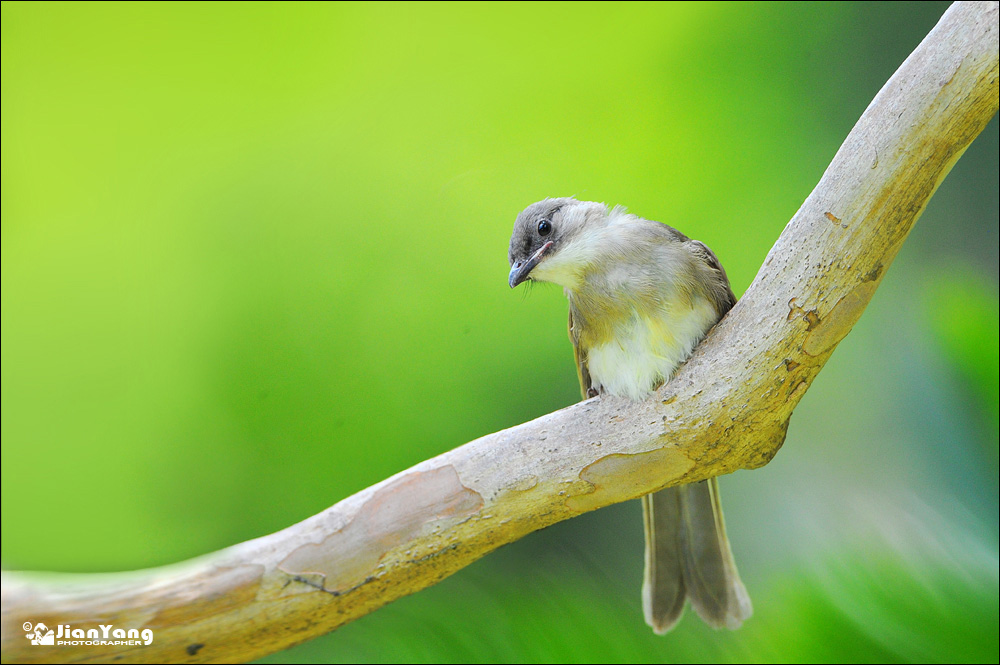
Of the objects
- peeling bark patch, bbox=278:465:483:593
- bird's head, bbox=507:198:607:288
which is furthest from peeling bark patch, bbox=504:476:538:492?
bird's head, bbox=507:198:607:288

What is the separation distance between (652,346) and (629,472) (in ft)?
0.74

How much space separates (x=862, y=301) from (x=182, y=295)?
93.5 inches

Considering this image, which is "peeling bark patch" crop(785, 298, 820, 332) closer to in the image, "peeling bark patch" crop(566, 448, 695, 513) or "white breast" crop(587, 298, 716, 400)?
"white breast" crop(587, 298, 716, 400)

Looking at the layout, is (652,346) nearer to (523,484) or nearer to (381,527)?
(523,484)

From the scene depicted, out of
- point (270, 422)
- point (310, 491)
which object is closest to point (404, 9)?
point (270, 422)

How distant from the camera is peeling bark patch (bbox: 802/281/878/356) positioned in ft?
3.63

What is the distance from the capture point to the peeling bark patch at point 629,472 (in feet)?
4.08

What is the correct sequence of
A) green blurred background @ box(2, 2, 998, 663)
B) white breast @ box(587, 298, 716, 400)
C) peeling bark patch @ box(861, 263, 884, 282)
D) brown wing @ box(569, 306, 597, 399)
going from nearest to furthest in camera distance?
peeling bark patch @ box(861, 263, 884, 282), white breast @ box(587, 298, 716, 400), brown wing @ box(569, 306, 597, 399), green blurred background @ box(2, 2, 998, 663)

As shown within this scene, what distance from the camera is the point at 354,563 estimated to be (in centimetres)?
129

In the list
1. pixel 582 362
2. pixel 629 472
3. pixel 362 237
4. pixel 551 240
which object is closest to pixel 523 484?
pixel 629 472

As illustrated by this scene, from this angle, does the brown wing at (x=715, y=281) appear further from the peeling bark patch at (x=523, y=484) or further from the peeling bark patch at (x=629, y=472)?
the peeling bark patch at (x=523, y=484)

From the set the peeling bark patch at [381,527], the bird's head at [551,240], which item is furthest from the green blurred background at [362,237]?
the peeling bark patch at [381,527]

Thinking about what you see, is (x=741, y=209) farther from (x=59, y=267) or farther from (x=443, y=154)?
(x=59, y=267)

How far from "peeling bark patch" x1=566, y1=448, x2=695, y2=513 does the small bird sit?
0.36 ft
